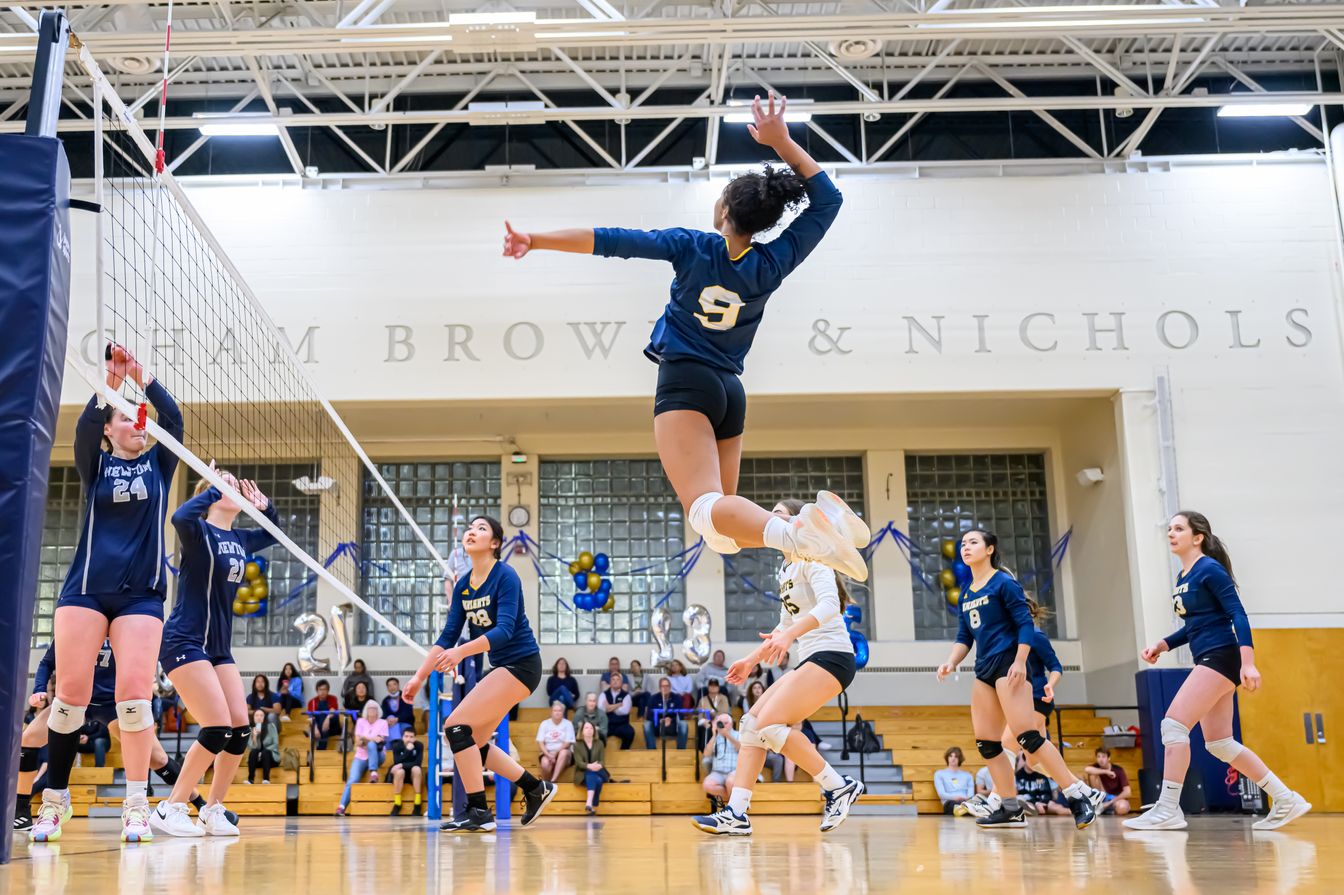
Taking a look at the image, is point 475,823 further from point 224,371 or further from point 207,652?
point 224,371

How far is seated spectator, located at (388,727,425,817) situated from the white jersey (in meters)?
7.62

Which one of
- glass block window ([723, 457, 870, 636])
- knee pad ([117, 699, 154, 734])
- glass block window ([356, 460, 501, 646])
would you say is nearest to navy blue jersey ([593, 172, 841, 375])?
knee pad ([117, 699, 154, 734])

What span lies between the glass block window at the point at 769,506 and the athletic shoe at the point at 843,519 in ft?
42.7

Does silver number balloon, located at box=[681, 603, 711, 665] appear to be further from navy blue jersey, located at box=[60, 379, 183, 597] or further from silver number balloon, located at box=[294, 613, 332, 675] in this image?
navy blue jersey, located at box=[60, 379, 183, 597]

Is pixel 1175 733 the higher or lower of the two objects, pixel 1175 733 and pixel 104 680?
the lower

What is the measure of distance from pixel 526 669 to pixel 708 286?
3482 millimetres

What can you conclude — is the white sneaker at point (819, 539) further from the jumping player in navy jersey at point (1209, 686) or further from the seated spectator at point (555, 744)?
the seated spectator at point (555, 744)

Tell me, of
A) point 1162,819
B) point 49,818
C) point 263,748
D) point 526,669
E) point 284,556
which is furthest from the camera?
point 284,556

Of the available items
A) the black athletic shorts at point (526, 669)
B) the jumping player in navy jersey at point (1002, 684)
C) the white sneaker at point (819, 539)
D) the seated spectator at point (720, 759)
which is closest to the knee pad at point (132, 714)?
the black athletic shorts at point (526, 669)

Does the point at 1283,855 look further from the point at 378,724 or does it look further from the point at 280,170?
the point at 280,170

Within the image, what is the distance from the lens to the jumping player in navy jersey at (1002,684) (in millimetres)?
7469

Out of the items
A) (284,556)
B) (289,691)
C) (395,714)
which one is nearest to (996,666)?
(395,714)

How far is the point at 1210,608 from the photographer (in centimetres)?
764

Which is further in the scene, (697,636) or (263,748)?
(697,636)
